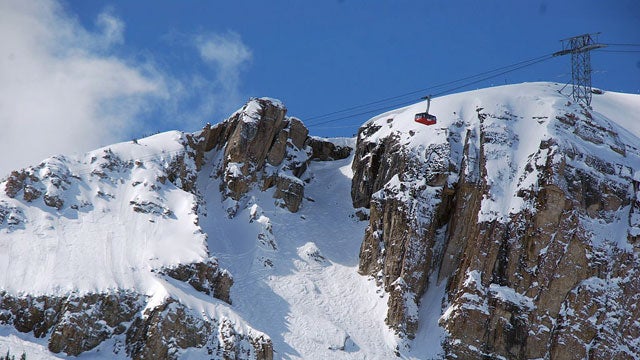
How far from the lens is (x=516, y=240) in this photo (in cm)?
6438

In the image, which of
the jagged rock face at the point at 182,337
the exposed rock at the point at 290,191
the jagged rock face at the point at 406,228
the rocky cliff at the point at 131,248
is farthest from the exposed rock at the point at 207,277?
the exposed rock at the point at 290,191

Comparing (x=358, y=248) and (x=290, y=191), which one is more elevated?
(x=290, y=191)

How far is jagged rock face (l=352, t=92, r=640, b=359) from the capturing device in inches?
2392

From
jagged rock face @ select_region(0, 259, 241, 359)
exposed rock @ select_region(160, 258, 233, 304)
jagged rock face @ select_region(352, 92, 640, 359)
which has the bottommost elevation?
jagged rock face @ select_region(0, 259, 241, 359)

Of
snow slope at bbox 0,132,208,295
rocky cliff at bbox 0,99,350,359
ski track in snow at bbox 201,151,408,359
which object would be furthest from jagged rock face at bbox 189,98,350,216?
snow slope at bbox 0,132,208,295

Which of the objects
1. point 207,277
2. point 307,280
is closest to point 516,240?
point 307,280

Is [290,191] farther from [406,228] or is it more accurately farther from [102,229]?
[102,229]

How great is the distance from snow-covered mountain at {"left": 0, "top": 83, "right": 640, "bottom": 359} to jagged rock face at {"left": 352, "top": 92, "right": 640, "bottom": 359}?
0.15 meters

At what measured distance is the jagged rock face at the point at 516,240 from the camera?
6075 cm

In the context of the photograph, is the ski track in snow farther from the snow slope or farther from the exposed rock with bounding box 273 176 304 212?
the snow slope

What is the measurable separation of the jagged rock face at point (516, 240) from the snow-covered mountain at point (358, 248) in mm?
145

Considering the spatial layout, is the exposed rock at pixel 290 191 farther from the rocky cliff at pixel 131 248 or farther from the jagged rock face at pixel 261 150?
the rocky cliff at pixel 131 248

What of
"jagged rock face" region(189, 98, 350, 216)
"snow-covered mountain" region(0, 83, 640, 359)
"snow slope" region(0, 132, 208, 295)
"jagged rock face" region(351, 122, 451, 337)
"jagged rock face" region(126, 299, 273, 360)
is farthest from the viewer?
"jagged rock face" region(189, 98, 350, 216)

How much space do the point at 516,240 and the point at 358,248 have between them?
16.8 meters
